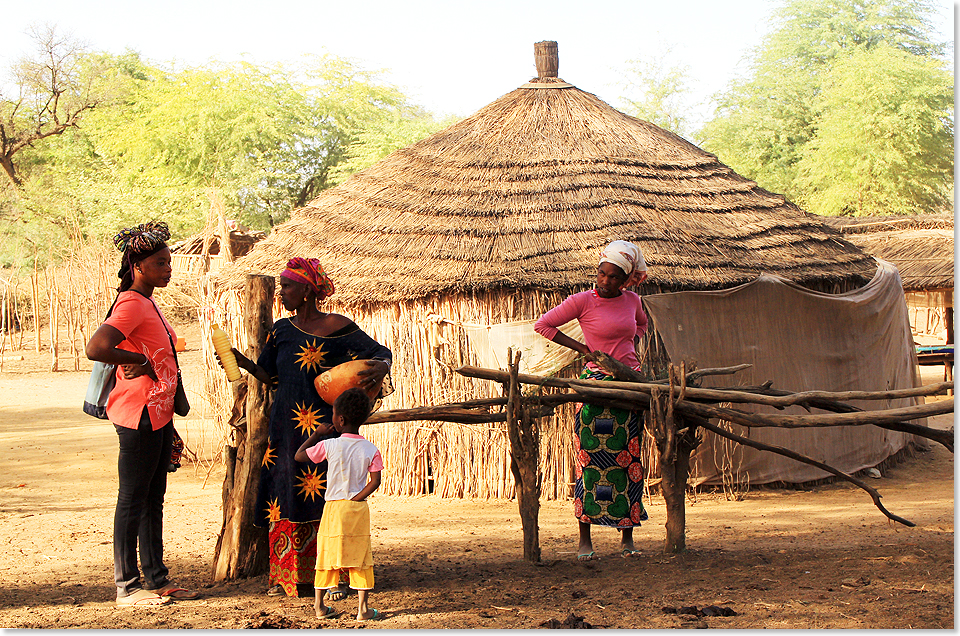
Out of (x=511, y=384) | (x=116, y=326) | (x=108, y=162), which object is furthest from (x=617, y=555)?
(x=108, y=162)

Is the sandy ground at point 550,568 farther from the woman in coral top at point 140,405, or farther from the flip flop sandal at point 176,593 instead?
the woman in coral top at point 140,405

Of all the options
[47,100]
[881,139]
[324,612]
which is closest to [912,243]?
[881,139]

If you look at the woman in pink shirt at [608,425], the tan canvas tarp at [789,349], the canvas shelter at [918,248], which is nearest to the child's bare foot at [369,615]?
the woman in pink shirt at [608,425]

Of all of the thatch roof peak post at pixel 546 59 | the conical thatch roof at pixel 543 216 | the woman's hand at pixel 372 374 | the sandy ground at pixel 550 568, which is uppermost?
the thatch roof peak post at pixel 546 59

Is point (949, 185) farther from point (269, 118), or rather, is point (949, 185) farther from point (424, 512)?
point (424, 512)

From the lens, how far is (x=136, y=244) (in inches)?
138

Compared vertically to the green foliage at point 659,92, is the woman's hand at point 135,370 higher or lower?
lower

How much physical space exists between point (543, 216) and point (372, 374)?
3.96 meters

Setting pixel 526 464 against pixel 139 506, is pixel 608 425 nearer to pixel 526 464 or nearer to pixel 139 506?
pixel 526 464

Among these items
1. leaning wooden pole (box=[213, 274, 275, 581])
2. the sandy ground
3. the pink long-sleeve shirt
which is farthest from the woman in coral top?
the pink long-sleeve shirt

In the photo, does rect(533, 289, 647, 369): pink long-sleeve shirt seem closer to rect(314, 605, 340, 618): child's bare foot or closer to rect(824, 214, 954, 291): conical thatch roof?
rect(314, 605, 340, 618): child's bare foot

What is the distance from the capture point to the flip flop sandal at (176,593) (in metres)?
3.58

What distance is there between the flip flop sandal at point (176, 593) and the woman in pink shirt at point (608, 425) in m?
1.84

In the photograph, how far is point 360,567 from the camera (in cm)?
331
